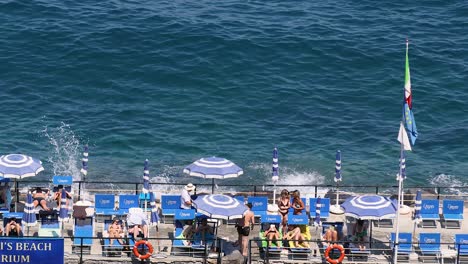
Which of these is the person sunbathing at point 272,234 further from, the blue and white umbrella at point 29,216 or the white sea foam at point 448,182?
the white sea foam at point 448,182

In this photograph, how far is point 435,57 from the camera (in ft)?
218

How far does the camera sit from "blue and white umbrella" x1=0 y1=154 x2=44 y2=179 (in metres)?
38.1

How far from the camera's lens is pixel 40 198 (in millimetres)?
39344

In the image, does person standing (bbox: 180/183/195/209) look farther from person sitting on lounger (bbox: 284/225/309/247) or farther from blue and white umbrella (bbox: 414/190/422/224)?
blue and white umbrella (bbox: 414/190/422/224)

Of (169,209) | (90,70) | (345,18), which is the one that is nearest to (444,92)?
(345,18)

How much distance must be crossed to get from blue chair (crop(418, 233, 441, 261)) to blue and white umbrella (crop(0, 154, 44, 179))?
43.2 feet

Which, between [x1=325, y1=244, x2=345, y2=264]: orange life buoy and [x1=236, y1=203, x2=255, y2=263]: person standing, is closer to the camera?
[x1=325, y1=244, x2=345, y2=264]: orange life buoy

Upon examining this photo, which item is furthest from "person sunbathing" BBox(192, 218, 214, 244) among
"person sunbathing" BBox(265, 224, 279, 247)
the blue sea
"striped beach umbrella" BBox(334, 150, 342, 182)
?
the blue sea

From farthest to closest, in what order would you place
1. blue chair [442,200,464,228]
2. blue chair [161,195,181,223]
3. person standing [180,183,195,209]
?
blue chair [442,200,464,228], blue chair [161,195,181,223], person standing [180,183,195,209]

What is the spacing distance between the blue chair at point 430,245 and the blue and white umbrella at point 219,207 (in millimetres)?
5917

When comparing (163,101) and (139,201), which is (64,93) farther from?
(139,201)

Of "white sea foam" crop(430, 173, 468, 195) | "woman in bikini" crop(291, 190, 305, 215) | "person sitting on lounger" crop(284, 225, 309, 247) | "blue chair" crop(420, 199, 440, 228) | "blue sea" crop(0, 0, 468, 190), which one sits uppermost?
"woman in bikini" crop(291, 190, 305, 215)

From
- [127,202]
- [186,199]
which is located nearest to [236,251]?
[186,199]

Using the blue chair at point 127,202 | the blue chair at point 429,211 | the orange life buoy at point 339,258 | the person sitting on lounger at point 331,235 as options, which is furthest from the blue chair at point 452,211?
the blue chair at point 127,202
